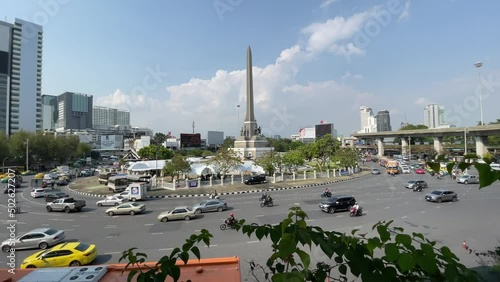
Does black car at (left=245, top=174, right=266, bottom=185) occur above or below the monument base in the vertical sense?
below

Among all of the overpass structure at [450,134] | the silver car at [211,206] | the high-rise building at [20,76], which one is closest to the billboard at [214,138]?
the high-rise building at [20,76]

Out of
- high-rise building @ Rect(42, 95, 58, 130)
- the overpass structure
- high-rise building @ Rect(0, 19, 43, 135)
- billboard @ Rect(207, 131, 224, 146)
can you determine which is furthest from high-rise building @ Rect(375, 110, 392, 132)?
high-rise building @ Rect(42, 95, 58, 130)

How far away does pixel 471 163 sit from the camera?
143cm

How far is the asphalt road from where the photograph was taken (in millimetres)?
10625

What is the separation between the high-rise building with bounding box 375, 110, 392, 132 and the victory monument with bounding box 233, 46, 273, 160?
115335 millimetres

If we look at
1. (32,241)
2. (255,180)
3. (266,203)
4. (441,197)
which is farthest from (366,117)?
(32,241)

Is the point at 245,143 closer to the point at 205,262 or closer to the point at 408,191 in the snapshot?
the point at 408,191

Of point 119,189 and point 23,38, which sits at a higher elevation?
point 23,38

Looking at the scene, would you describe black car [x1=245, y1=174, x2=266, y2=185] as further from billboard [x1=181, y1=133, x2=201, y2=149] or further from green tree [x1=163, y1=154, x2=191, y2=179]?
billboard [x1=181, y1=133, x2=201, y2=149]

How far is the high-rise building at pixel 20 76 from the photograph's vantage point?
75.8m

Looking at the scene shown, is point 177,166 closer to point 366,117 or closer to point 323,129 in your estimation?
point 323,129

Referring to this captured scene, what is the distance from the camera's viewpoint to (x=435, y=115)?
93.5 meters

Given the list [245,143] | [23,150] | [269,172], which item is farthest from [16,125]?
[269,172]

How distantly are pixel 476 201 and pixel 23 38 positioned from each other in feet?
361
